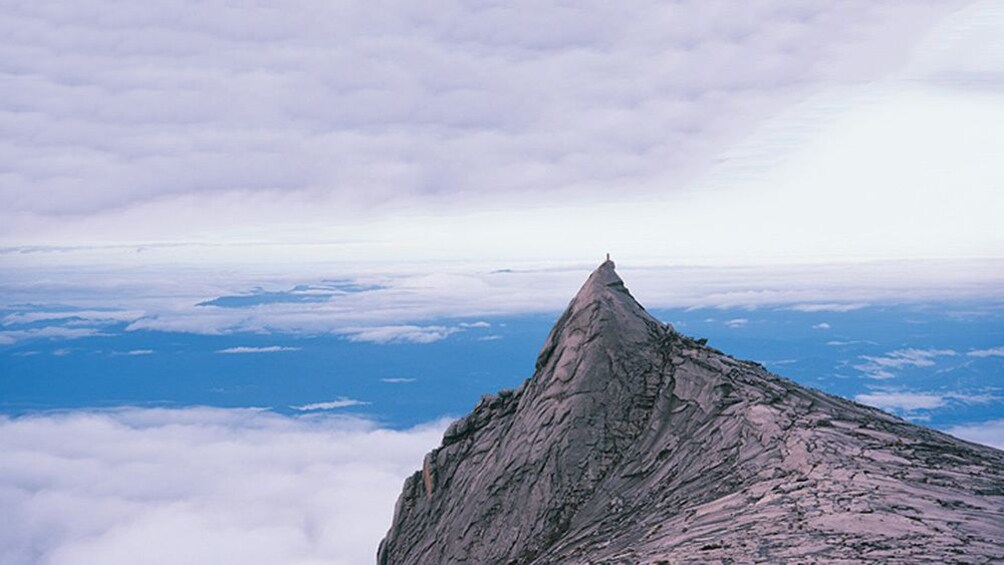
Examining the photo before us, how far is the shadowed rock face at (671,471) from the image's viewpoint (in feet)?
61.1

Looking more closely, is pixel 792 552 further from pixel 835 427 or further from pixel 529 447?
pixel 529 447

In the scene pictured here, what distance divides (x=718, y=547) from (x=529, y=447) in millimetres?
10663

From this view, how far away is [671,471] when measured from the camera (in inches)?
1018

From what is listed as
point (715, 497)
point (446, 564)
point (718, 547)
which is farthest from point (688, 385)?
point (718, 547)

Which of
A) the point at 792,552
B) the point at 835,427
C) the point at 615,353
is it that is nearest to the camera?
the point at 792,552

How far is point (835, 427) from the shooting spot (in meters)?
25.9

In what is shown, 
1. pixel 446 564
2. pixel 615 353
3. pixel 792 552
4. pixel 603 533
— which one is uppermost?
pixel 615 353

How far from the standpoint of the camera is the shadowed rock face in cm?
1862

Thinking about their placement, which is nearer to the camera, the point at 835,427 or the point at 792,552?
the point at 792,552

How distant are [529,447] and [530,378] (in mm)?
3840

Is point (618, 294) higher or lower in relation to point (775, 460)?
higher

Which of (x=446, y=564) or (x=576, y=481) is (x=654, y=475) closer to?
(x=576, y=481)

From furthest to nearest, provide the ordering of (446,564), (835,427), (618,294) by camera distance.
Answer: (618,294) → (446,564) → (835,427)

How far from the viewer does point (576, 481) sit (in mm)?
27094
